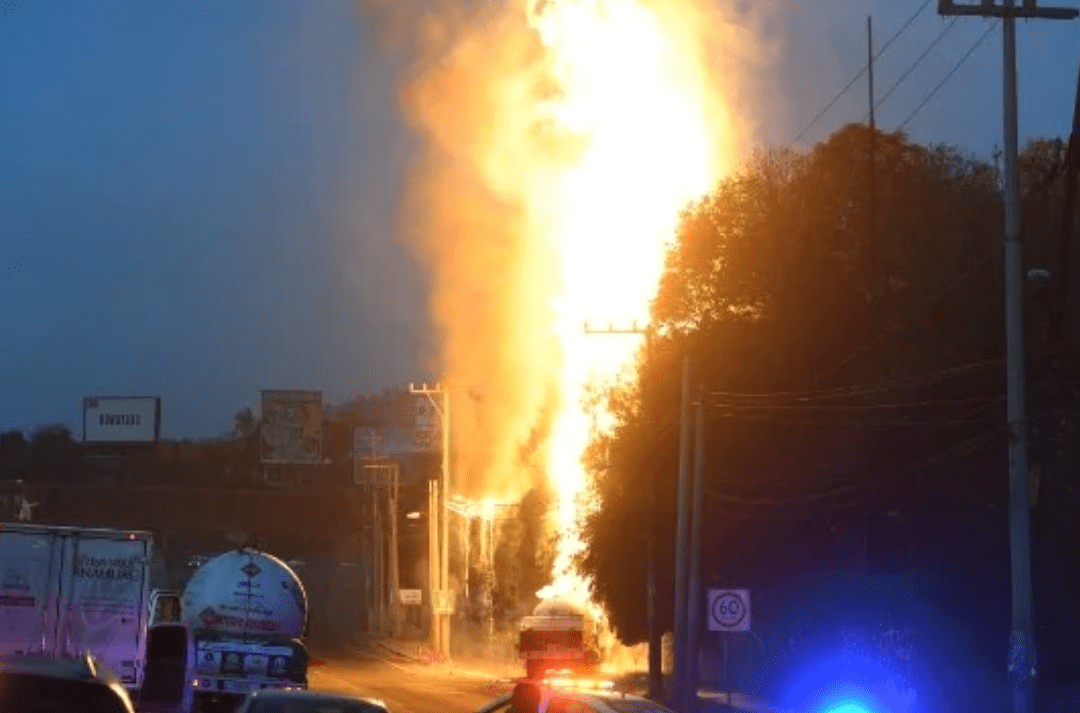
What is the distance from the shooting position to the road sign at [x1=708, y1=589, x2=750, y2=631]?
40.5 metres

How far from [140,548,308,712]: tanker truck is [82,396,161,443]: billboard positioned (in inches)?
2767

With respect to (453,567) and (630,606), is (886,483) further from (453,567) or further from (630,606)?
(453,567)

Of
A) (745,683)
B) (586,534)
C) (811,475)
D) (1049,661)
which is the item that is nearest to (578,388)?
(586,534)

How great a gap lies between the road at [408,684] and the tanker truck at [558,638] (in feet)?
5.06

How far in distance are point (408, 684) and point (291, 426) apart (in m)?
38.2

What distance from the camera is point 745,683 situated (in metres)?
60.6

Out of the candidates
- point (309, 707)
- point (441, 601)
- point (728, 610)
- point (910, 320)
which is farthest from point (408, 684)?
point (309, 707)

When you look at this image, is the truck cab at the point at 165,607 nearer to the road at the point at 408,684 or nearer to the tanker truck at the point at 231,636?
the tanker truck at the point at 231,636

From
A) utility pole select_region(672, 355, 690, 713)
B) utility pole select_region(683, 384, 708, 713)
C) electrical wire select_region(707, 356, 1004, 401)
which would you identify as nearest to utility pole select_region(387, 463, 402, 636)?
electrical wire select_region(707, 356, 1004, 401)

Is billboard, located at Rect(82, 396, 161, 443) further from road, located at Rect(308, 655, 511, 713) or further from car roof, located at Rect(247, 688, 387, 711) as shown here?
car roof, located at Rect(247, 688, 387, 711)

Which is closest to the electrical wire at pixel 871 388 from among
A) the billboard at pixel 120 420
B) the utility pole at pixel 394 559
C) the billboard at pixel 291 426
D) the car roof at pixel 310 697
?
the car roof at pixel 310 697

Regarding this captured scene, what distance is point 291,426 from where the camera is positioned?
3910 inches

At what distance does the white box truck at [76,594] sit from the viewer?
2998cm

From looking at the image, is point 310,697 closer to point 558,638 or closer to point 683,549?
point 683,549
